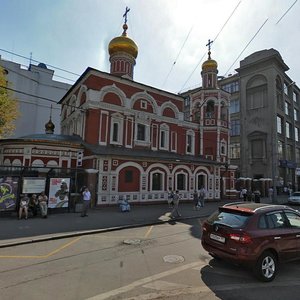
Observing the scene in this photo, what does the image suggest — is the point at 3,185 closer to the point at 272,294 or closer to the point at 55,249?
the point at 55,249

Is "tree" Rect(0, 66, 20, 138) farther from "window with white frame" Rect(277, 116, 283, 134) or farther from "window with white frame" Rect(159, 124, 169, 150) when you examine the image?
"window with white frame" Rect(277, 116, 283, 134)

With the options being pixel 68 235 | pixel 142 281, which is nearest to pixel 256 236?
pixel 142 281

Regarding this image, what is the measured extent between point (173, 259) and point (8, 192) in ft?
35.2

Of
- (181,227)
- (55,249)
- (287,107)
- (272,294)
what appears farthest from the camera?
(287,107)

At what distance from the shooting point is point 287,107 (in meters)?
50.8

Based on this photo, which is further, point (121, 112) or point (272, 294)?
point (121, 112)

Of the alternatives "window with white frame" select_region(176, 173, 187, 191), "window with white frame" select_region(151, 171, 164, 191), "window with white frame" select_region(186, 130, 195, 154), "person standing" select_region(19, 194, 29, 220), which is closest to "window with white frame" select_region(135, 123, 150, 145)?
"window with white frame" select_region(151, 171, 164, 191)

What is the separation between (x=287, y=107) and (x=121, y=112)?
1637 inches

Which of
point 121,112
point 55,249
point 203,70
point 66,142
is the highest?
point 203,70

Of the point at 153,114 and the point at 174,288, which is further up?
the point at 153,114

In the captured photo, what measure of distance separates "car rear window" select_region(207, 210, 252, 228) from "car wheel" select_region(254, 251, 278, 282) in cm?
87

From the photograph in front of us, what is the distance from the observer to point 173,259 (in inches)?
289

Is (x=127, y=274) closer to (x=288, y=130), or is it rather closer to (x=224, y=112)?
(x=224, y=112)

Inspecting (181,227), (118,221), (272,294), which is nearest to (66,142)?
(118,221)
